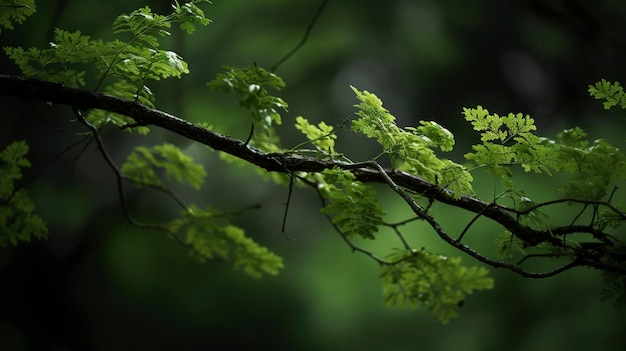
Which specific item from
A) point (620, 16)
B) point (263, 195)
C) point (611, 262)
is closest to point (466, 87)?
point (620, 16)

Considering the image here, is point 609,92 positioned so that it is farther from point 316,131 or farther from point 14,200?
point 14,200

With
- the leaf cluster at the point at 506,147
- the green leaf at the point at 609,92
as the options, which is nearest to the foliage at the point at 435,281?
the leaf cluster at the point at 506,147

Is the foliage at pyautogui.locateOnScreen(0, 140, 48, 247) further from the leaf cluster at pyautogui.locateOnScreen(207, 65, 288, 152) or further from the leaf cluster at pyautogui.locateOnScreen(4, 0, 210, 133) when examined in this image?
the leaf cluster at pyautogui.locateOnScreen(207, 65, 288, 152)

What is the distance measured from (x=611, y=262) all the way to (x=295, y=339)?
67.5 inches

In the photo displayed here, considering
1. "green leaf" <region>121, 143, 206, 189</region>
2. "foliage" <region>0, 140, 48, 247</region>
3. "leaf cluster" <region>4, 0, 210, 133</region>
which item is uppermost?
"leaf cluster" <region>4, 0, 210, 133</region>

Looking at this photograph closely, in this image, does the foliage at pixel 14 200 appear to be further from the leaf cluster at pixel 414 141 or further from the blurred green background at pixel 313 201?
the leaf cluster at pixel 414 141

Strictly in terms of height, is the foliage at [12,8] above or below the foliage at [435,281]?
below

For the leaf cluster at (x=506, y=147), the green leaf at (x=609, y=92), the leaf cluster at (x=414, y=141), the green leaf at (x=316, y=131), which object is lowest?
the green leaf at (x=316, y=131)

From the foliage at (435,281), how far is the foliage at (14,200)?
1.04 meters

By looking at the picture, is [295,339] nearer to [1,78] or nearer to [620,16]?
[1,78]

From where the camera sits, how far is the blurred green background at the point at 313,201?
102 inches

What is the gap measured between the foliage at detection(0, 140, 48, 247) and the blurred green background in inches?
35.9

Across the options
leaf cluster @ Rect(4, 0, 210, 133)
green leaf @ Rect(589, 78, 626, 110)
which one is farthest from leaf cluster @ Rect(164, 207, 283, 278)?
green leaf @ Rect(589, 78, 626, 110)

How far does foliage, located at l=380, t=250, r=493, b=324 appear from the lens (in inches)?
62.8
